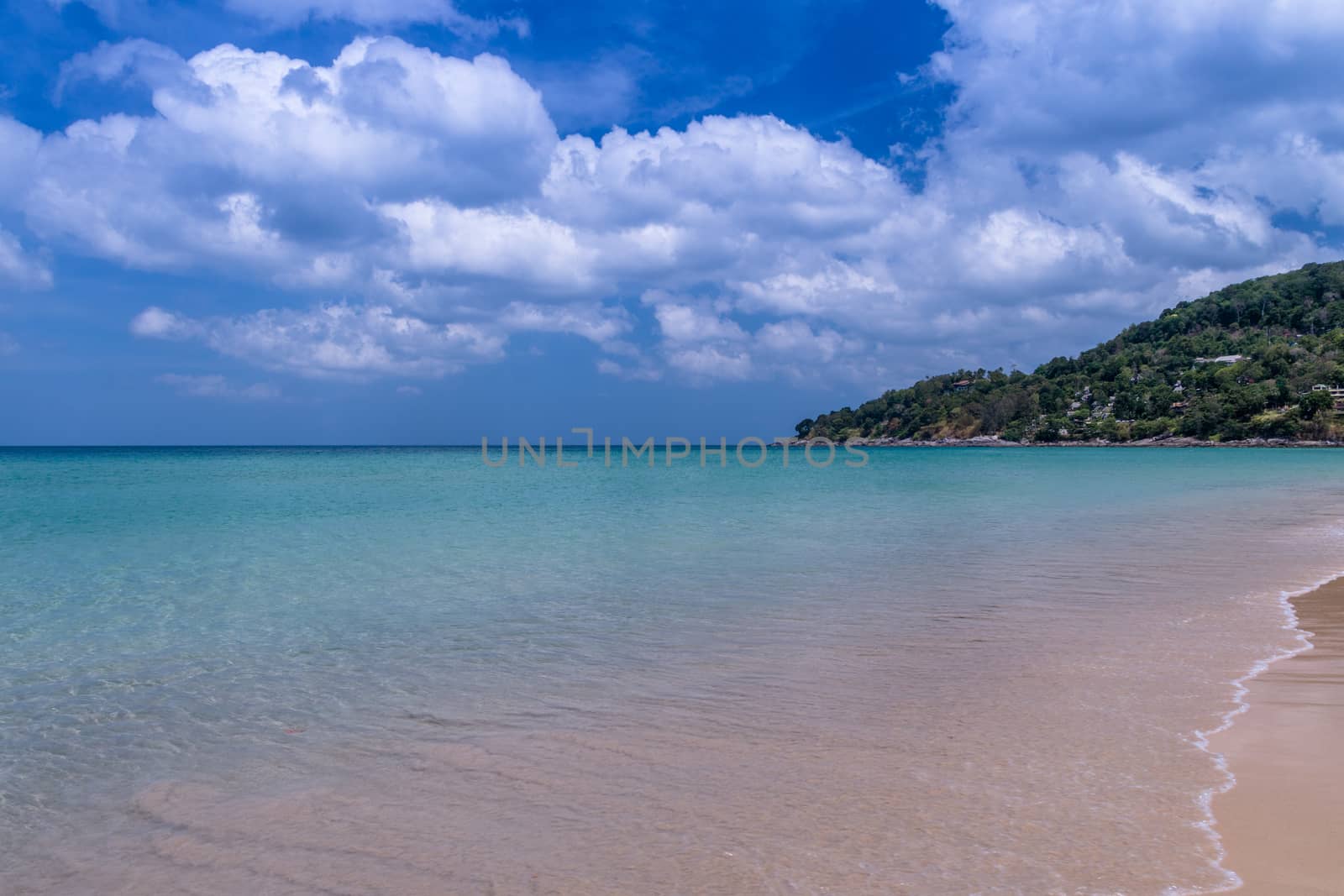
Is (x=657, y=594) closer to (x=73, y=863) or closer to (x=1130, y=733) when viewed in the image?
(x=1130, y=733)

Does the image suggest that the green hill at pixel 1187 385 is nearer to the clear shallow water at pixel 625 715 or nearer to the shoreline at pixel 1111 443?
the shoreline at pixel 1111 443

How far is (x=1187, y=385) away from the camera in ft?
449

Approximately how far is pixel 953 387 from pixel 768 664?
665 ft

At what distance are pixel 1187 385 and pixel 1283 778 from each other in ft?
506

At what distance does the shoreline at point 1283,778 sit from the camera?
3451mm

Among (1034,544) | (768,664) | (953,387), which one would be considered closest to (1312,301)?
(953,387)

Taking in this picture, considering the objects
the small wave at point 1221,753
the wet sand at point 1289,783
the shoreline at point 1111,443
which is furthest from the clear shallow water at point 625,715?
the shoreline at point 1111,443

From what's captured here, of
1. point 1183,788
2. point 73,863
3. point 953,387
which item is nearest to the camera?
point 73,863

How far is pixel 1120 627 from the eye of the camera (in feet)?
27.5

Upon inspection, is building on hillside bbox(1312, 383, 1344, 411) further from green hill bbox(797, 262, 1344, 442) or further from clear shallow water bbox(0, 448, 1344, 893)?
clear shallow water bbox(0, 448, 1344, 893)

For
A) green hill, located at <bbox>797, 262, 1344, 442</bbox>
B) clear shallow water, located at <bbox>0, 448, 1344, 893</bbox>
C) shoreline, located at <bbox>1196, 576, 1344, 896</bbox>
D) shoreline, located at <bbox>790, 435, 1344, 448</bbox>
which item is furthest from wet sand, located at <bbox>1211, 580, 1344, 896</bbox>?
green hill, located at <bbox>797, 262, 1344, 442</bbox>

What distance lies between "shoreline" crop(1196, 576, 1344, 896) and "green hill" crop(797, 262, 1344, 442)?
12712 centimetres

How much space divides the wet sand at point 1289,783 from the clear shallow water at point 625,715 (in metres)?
0.18

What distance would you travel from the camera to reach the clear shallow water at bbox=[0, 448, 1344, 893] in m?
3.79
